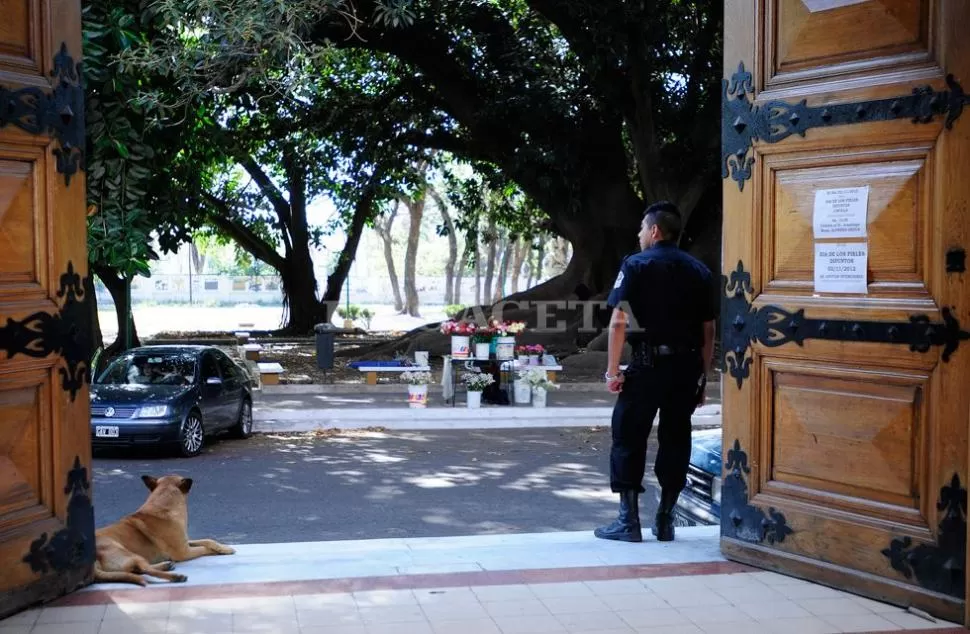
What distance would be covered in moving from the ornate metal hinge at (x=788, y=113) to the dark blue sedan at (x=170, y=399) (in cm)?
892

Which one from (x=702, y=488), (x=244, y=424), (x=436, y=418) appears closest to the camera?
(x=702, y=488)

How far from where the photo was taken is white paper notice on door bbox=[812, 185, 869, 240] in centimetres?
529

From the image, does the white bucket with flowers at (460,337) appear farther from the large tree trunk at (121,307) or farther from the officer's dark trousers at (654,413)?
the officer's dark trousers at (654,413)

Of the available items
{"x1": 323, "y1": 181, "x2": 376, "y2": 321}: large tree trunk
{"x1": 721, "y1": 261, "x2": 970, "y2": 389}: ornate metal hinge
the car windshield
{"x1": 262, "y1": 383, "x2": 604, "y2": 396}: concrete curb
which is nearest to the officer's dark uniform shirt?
{"x1": 721, "y1": 261, "x2": 970, "y2": 389}: ornate metal hinge

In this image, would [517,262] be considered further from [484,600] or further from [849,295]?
[484,600]

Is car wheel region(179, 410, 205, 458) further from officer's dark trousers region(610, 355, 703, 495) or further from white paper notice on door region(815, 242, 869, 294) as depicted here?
white paper notice on door region(815, 242, 869, 294)

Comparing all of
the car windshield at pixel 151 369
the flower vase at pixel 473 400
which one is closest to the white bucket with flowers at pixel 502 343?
the flower vase at pixel 473 400

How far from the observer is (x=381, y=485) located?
437 inches

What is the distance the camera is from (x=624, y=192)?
24.4 meters

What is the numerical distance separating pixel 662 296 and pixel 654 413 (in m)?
0.74

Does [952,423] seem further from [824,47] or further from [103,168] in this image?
[103,168]

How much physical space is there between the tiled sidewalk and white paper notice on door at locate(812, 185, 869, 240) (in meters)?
1.88

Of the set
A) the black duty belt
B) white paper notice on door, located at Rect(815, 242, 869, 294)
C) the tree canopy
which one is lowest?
the black duty belt

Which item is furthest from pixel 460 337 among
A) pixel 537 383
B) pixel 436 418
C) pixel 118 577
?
pixel 118 577
